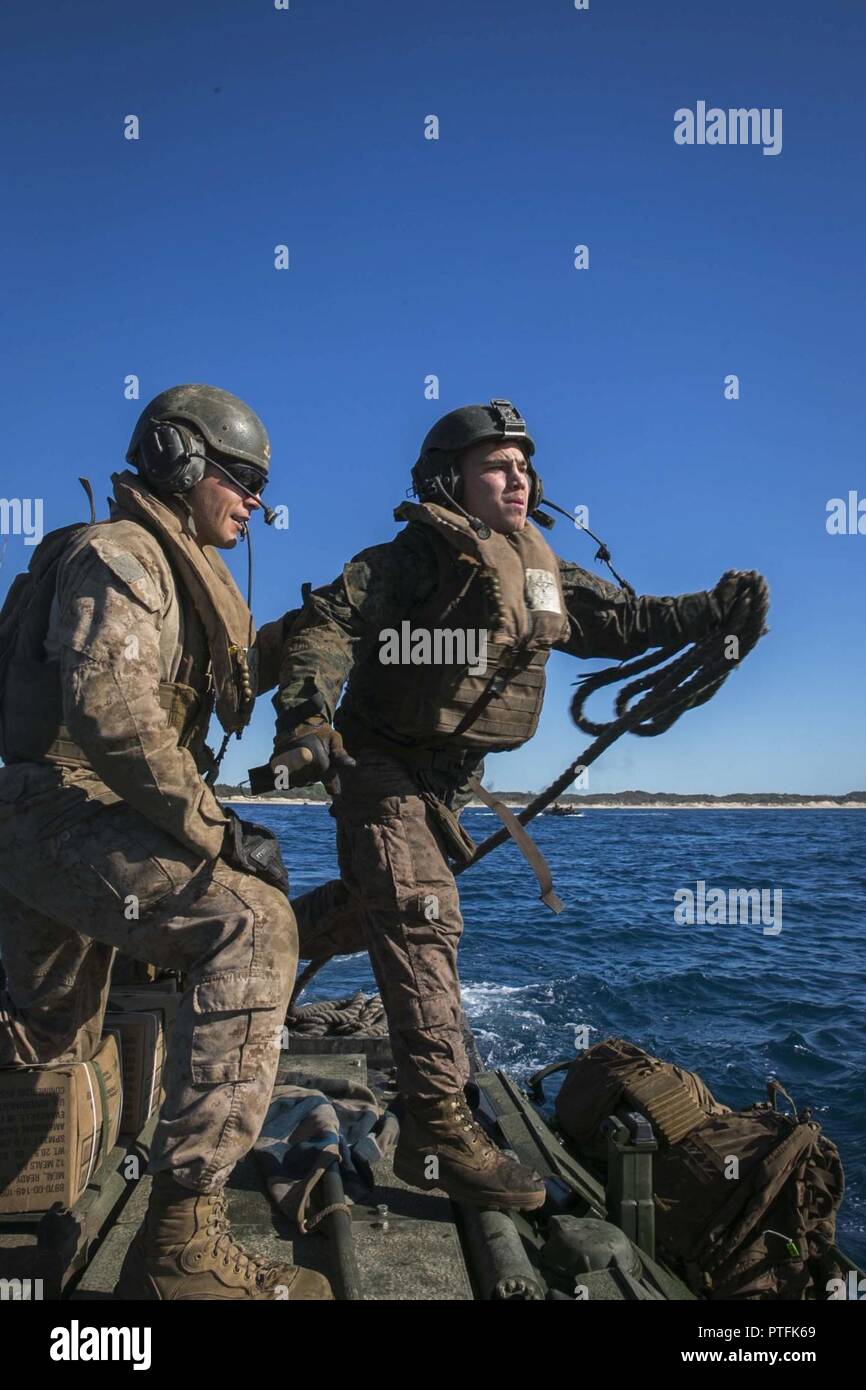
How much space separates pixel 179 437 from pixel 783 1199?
14.9 ft

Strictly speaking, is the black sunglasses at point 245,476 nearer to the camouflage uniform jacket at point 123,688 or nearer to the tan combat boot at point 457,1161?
the camouflage uniform jacket at point 123,688

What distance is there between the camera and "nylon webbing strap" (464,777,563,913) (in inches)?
207

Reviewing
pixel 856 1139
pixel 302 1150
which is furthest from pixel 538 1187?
pixel 856 1139

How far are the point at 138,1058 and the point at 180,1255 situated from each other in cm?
155

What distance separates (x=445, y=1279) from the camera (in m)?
3.88

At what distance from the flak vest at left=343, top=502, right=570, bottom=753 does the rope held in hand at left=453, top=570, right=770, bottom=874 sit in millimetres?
747

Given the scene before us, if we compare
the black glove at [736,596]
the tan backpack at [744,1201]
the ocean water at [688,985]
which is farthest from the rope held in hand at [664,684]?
the ocean water at [688,985]

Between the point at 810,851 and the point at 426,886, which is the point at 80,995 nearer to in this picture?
the point at 426,886

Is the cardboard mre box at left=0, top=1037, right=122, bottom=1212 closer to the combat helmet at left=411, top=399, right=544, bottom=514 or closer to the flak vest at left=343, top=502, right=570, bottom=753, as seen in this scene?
the flak vest at left=343, top=502, right=570, bottom=753

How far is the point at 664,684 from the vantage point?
18.9ft

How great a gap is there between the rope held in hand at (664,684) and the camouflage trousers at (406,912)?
61 centimetres

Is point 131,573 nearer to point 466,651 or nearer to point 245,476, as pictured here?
point 245,476


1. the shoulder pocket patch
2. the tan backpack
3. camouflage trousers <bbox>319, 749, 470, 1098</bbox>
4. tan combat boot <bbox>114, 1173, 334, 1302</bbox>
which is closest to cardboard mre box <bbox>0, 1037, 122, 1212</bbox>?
tan combat boot <bbox>114, 1173, 334, 1302</bbox>

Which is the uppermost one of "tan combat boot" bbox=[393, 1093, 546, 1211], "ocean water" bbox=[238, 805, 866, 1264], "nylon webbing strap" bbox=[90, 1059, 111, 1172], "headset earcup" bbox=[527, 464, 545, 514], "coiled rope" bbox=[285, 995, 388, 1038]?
"headset earcup" bbox=[527, 464, 545, 514]
